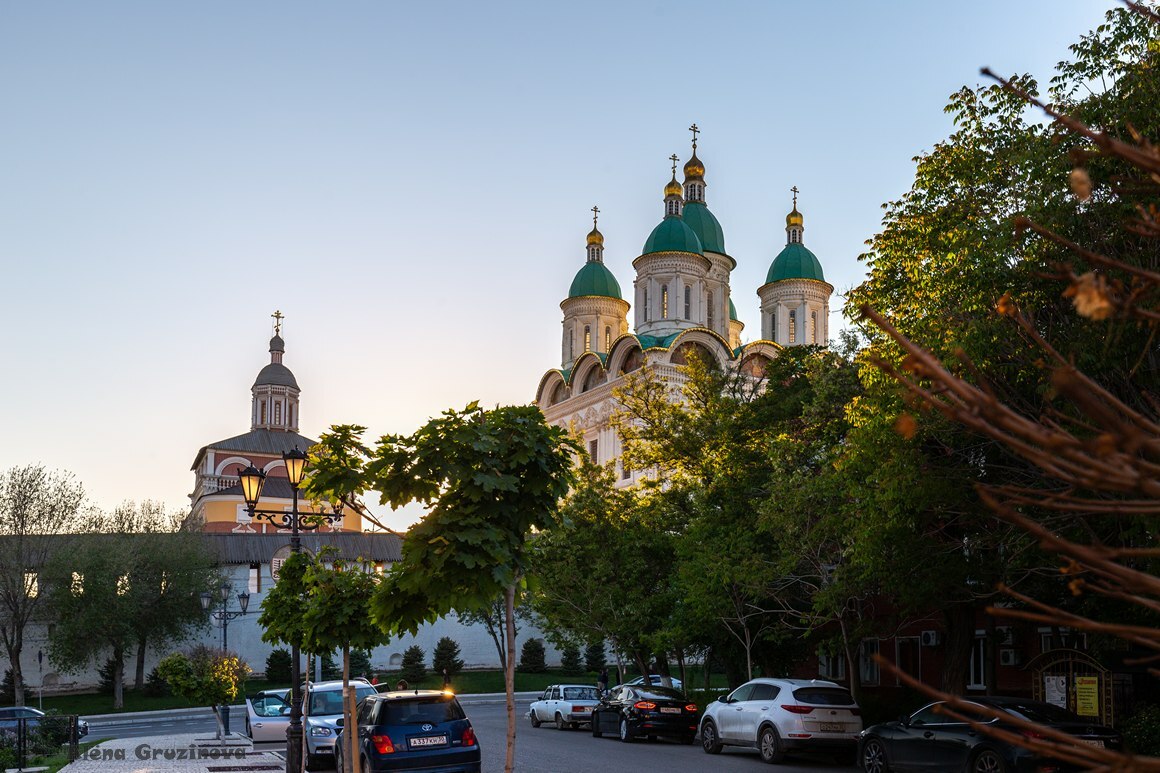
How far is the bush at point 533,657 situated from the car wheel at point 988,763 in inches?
1718

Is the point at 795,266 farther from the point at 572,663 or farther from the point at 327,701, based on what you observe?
the point at 327,701

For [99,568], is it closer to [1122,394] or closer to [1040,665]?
[1040,665]

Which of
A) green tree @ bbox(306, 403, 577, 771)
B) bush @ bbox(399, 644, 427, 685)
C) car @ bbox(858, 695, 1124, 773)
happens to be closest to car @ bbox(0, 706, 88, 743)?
car @ bbox(858, 695, 1124, 773)

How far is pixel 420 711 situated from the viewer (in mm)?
16328

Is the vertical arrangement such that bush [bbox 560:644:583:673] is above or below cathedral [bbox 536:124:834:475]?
below

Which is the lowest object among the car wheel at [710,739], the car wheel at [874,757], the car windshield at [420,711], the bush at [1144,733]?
the car wheel at [710,739]

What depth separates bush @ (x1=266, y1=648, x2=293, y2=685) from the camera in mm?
52938

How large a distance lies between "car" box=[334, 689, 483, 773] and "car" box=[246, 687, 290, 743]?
12.9 meters

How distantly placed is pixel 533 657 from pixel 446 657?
A: 15.0 feet

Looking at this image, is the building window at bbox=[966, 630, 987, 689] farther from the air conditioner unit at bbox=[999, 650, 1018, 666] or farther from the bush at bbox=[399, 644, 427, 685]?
the bush at bbox=[399, 644, 427, 685]

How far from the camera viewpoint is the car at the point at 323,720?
71.2ft

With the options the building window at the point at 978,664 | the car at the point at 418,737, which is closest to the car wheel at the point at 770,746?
the car at the point at 418,737

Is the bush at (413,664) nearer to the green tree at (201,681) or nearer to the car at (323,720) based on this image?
the green tree at (201,681)

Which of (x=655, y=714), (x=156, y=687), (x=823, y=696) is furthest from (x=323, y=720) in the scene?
(x=156, y=687)
